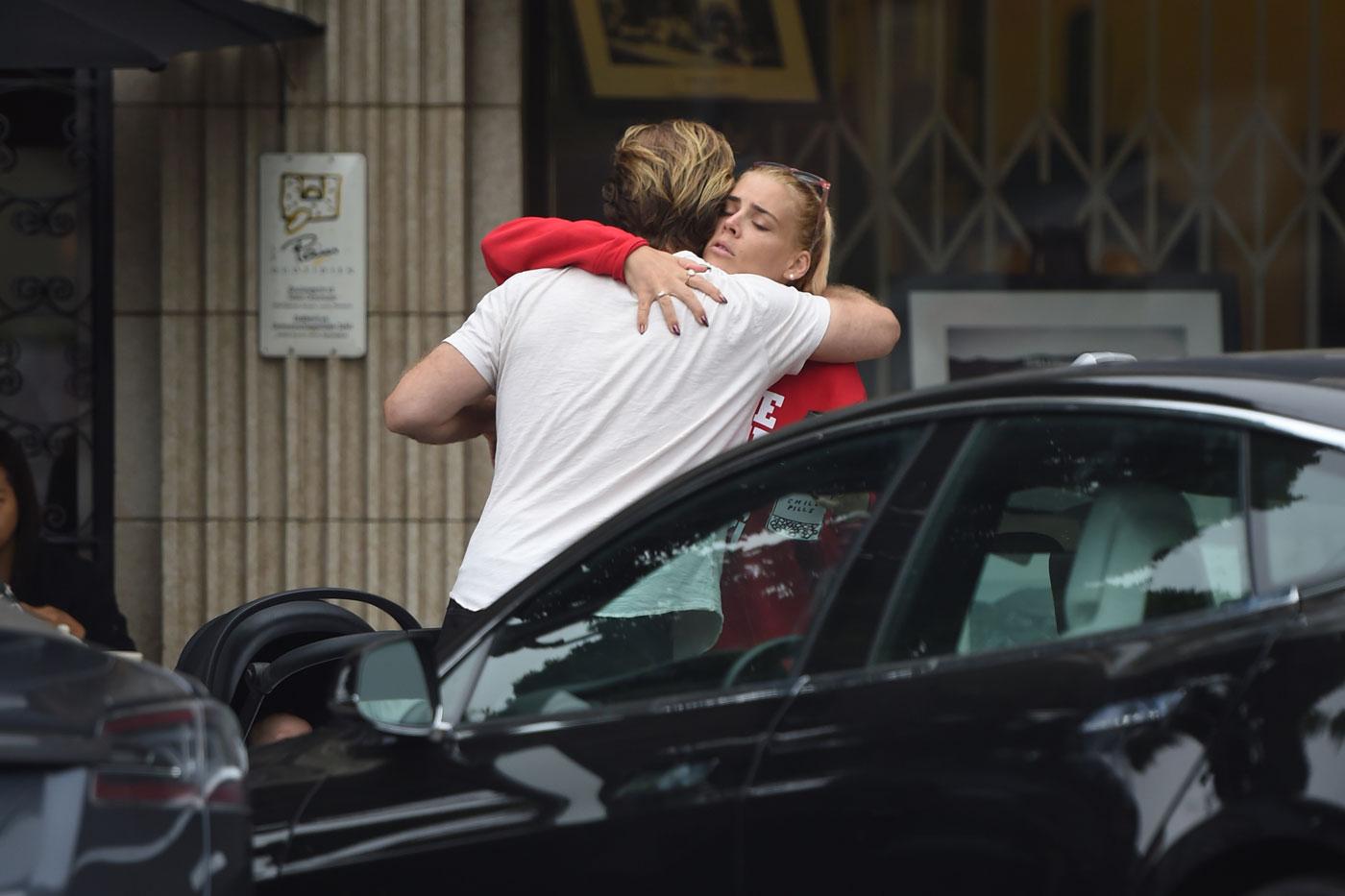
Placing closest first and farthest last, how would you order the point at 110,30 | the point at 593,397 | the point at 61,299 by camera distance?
the point at 593,397
the point at 110,30
the point at 61,299

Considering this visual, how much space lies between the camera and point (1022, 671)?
2.22 m

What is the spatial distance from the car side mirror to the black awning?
3308 mm

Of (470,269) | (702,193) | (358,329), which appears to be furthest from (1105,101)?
(702,193)

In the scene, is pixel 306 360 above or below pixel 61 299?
below

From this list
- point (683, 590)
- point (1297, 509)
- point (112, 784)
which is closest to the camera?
point (1297, 509)

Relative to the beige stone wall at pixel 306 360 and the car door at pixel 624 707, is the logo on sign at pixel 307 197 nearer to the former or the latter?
the beige stone wall at pixel 306 360

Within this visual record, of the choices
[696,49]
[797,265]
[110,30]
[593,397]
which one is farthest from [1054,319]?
[593,397]

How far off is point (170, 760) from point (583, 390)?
98 cm

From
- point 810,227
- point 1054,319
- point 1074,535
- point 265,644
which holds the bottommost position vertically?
point 265,644

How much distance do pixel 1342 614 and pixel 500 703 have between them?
3.90 feet

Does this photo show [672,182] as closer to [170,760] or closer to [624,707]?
[624,707]

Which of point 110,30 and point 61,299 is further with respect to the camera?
point 61,299

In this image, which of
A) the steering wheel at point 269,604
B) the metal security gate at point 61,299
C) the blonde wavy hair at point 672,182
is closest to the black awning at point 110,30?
the metal security gate at point 61,299

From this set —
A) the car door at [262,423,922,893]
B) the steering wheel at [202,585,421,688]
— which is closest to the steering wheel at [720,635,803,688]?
the car door at [262,423,922,893]
